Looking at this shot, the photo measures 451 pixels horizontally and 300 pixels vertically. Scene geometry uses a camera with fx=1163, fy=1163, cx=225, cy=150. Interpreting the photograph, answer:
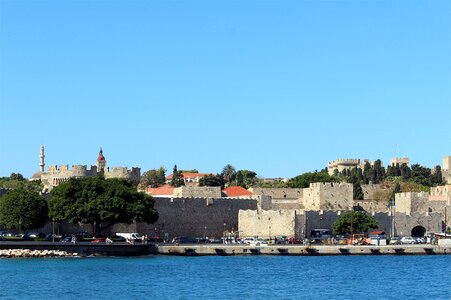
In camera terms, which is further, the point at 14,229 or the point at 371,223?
the point at 371,223

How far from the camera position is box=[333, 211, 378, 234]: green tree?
2449 inches

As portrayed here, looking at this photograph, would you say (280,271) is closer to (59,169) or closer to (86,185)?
(86,185)

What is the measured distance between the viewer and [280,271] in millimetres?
45406

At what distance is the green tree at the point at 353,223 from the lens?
204ft

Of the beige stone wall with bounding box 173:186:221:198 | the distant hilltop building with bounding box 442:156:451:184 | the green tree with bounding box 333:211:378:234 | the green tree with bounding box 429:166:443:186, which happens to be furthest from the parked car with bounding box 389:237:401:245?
the distant hilltop building with bounding box 442:156:451:184

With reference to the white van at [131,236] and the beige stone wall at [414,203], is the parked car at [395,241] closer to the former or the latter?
the beige stone wall at [414,203]

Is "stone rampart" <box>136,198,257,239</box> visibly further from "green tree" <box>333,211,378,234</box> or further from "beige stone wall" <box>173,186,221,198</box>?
"green tree" <box>333,211,378,234</box>

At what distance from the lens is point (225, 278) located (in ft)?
139

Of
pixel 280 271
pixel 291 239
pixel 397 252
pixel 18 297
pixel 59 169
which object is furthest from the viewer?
pixel 59 169

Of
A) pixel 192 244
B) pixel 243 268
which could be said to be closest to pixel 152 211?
pixel 192 244

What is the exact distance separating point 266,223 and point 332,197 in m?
7.53

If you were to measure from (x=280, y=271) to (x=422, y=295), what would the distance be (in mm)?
8511

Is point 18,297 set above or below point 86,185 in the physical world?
below

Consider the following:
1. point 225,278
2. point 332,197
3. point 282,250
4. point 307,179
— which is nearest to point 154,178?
point 307,179
